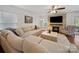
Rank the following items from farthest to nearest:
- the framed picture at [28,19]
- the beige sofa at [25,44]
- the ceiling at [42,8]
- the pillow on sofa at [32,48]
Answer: the framed picture at [28,19], the ceiling at [42,8], the beige sofa at [25,44], the pillow on sofa at [32,48]

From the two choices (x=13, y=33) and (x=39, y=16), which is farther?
(x=39, y=16)

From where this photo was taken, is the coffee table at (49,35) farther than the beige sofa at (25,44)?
Yes

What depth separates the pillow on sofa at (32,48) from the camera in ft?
4.67

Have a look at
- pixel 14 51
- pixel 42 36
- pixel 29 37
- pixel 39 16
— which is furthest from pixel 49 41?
pixel 14 51

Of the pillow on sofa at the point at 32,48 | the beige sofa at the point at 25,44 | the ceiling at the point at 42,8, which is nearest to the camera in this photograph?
the pillow on sofa at the point at 32,48

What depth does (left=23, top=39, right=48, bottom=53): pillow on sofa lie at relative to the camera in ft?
4.67

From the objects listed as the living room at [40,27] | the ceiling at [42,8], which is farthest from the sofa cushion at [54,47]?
the ceiling at [42,8]

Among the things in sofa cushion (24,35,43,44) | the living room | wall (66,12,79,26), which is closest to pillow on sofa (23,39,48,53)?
the living room

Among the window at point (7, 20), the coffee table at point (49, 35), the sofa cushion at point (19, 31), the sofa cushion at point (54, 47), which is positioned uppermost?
the window at point (7, 20)

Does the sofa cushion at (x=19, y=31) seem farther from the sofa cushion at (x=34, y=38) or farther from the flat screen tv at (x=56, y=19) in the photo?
the flat screen tv at (x=56, y=19)
